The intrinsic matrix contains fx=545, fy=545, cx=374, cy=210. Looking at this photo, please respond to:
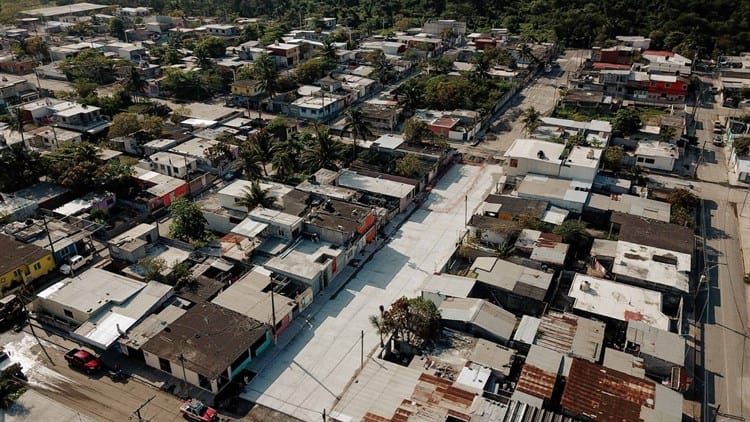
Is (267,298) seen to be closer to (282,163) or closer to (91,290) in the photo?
(91,290)

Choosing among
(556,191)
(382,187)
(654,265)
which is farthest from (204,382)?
(556,191)

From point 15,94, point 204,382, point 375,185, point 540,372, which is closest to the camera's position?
point 540,372

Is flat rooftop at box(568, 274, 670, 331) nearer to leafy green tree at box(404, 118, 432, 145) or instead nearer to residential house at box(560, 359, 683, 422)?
residential house at box(560, 359, 683, 422)

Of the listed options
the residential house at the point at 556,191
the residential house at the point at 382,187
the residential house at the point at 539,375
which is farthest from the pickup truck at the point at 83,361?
the residential house at the point at 556,191

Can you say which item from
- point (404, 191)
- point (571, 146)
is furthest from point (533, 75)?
point (404, 191)

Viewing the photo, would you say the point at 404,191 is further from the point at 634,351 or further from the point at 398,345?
the point at 634,351

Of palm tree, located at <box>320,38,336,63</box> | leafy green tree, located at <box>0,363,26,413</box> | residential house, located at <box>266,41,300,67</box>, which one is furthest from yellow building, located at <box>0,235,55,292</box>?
residential house, located at <box>266,41,300,67</box>

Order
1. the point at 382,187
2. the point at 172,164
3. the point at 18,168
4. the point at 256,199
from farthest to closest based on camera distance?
the point at 172,164 → the point at 382,187 → the point at 18,168 → the point at 256,199
